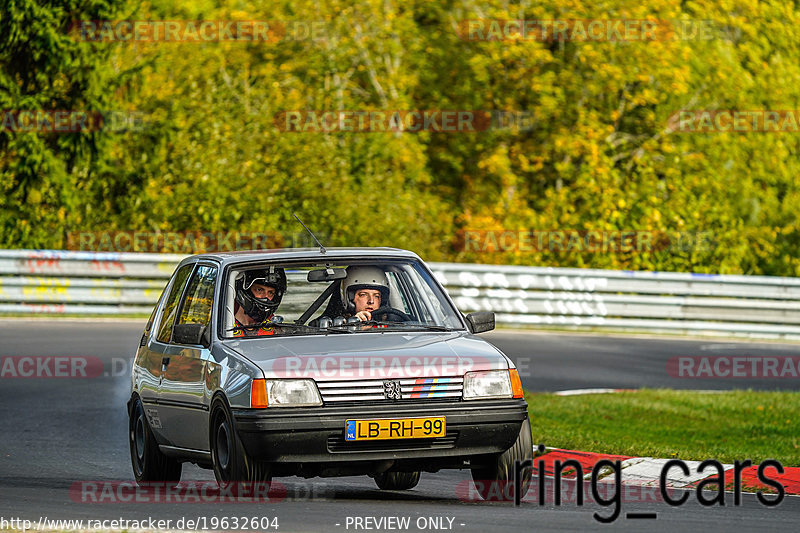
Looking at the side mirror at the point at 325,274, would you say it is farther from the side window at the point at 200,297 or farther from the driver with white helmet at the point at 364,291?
the side window at the point at 200,297

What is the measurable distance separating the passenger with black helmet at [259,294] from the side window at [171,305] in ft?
2.82

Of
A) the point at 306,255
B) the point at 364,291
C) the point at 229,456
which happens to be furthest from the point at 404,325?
the point at 229,456

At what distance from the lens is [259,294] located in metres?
9.77

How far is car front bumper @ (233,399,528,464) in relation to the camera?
822 cm

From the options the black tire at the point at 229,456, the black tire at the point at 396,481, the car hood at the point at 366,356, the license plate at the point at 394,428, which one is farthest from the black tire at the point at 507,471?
the black tire at the point at 229,456

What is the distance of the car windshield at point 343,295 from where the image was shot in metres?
9.59

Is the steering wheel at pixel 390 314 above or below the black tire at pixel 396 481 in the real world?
above

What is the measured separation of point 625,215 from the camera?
31.9m

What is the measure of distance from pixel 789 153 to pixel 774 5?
4144mm

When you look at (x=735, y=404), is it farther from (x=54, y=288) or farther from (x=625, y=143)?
(x=625, y=143)

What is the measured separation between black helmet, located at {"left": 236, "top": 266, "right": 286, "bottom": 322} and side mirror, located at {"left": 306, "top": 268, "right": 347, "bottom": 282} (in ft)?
0.79

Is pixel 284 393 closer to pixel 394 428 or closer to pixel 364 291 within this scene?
pixel 394 428

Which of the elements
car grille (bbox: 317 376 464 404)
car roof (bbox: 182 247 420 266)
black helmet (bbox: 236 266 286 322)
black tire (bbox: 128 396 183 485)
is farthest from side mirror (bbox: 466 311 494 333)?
black tire (bbox: 128 396 183 485)

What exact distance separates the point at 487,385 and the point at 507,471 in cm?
56
